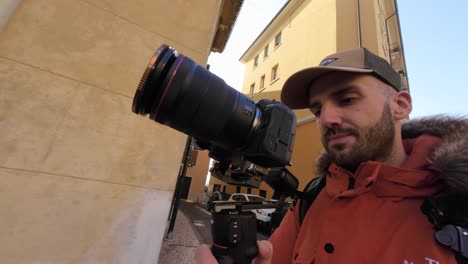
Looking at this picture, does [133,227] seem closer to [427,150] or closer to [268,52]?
[427,150]

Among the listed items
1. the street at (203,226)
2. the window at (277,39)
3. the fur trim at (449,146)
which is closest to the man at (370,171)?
the fur trim at (449,146)

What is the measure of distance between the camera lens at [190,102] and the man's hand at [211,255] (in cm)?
36

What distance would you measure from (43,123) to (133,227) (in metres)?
1.19

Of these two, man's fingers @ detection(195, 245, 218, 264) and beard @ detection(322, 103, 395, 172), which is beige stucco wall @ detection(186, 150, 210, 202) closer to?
beard @ detection(322, 103, 395, 172)

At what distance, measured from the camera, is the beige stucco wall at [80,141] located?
1835 millimetres

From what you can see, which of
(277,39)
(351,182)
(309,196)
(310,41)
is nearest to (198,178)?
(277,39)

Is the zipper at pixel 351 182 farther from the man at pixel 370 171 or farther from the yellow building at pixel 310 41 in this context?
the yellow building at pixel 310 41

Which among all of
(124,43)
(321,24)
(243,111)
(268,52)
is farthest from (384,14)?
(243,111)

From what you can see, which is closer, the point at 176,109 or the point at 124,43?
the point at 176,109

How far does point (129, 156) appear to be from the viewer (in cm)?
224

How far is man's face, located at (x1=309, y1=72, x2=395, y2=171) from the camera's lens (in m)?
0.96

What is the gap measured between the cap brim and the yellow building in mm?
4357

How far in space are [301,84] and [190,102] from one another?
0.64 meters

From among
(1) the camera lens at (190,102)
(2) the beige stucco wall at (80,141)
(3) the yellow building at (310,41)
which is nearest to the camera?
(1) the camera lens at (190,102)
